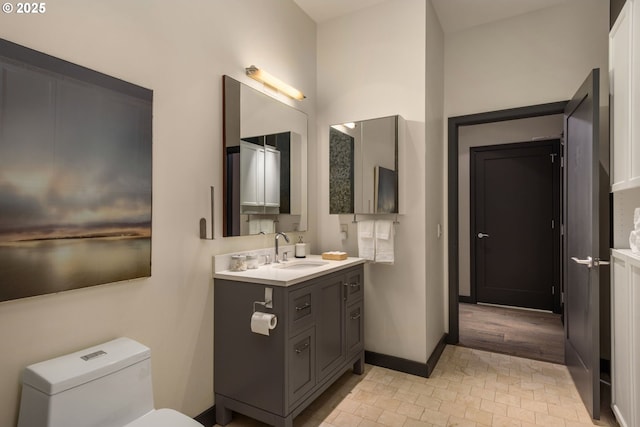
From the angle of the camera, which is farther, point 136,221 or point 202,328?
point 202,328

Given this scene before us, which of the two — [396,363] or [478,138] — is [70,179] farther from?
[478,138]

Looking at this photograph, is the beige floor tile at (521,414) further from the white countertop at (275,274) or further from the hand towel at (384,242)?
the white countertop at (275,274)

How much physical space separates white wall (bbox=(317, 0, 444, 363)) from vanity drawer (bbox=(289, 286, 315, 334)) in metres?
1.01

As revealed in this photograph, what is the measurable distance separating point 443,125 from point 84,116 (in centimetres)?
297

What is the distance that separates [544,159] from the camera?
4.51 metres

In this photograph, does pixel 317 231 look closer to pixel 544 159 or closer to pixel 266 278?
pixel 266 278

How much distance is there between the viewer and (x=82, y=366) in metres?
1.32

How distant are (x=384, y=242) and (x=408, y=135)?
34.9 inches

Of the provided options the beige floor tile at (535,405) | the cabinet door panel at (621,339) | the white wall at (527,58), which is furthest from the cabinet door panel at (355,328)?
the white wall at (527,58)

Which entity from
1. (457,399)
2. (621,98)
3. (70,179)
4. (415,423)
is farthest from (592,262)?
(70,179)

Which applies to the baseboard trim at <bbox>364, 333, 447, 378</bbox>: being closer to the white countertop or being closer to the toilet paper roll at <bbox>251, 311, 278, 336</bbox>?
the white countertop

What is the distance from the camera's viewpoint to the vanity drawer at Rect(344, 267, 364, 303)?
2.55 meters

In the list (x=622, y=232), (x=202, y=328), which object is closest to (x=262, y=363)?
(x=202, y=328)

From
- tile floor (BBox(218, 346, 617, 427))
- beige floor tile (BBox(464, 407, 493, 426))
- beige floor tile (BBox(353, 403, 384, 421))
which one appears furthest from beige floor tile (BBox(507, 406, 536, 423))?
beige floor tile (BBox(353, 403, 384, 421))
